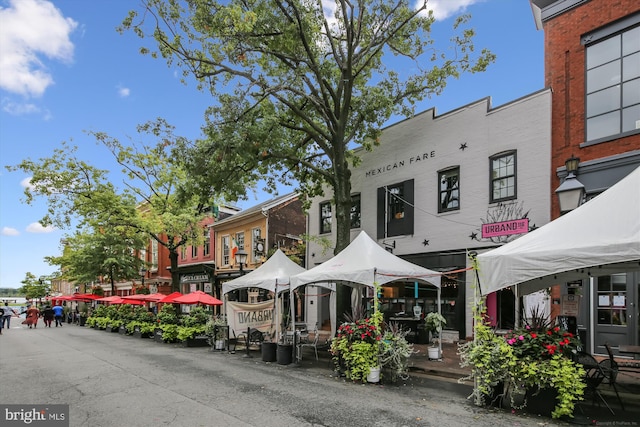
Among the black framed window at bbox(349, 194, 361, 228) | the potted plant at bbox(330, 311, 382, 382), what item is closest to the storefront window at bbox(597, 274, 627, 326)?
the potted plant at bbox(330, 311, 382, 382)

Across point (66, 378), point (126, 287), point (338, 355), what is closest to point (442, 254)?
point (338, 355)

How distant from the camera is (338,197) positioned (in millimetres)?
14281

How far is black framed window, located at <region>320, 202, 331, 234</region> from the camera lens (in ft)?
65.4

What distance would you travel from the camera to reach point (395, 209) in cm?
1670

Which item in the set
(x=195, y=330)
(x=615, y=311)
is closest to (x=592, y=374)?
(x=615, y=311)

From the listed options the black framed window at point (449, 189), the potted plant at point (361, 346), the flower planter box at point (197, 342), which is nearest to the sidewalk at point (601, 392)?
the potted plant at point (361, 346)

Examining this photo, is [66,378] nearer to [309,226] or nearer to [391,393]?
[391,393]

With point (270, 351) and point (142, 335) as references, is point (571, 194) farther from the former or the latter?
point (142, 335)

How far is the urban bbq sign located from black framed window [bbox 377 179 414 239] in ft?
10.2

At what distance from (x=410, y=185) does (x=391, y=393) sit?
9280mm

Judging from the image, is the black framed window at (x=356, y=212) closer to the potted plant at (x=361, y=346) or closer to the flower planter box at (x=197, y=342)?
the flower planter box at (x=197, y=342)

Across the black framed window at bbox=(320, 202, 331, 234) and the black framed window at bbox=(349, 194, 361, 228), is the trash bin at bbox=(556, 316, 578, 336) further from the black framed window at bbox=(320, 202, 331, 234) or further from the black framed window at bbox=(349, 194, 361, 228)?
the black framed window at bbox=(320, 202, 331, 234)

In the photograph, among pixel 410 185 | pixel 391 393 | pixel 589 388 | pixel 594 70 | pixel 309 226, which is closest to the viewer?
pixel 589 388

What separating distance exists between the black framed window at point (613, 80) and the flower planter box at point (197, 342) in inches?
546
